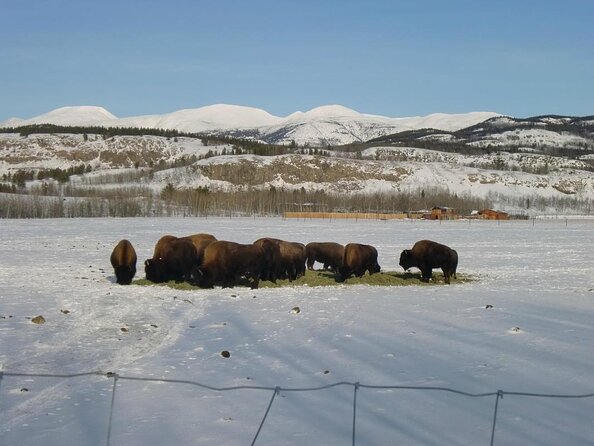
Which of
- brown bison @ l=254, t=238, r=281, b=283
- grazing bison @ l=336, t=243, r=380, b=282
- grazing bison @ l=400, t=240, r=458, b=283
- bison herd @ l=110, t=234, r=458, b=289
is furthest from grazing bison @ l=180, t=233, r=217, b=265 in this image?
grazing bison @ l=400, t=240, r=458, b=283

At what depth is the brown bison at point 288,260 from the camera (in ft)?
78.4

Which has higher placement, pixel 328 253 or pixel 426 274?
pixel 328 253

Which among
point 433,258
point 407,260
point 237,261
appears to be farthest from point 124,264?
point 433,258

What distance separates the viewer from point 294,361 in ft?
39.2

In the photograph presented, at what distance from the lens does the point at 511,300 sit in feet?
66.9

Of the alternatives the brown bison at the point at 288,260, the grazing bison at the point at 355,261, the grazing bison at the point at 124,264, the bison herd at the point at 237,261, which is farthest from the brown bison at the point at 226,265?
the grazing bison at the point at 355,261

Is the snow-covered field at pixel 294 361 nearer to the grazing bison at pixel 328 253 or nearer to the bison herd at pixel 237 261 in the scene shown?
the bison herd at pixel 237 261

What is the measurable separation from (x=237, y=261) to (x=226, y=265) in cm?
41

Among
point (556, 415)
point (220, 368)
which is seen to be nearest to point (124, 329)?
point (220, 368)

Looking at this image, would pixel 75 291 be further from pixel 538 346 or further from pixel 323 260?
pixel 538 346

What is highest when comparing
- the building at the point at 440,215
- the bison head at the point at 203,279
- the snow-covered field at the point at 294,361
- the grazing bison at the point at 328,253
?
the grazing bison at the point at 328,253

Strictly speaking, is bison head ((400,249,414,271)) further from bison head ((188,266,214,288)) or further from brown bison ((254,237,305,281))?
bison head ((188,266,214,288))

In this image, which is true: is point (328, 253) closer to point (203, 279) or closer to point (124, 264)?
point (203, 279)

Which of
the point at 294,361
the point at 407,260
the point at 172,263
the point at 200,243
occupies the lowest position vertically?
the point at 294,361
